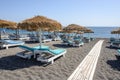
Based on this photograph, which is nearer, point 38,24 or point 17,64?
point 17,64

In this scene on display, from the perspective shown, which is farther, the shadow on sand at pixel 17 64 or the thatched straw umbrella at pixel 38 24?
the thatched straw umbrella at pixel 38 24

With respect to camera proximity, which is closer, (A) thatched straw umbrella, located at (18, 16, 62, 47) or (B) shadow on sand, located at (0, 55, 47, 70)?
(B) shadow on sand, located at (0, 55, 47, 70)

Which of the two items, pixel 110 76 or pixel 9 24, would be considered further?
pixel 9 24

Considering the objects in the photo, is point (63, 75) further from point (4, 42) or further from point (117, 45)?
point (117, 45)

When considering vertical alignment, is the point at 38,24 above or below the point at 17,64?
above

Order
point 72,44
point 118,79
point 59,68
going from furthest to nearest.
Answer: point 72,44, point 59,68, point 118,79

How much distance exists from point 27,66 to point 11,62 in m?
0.94

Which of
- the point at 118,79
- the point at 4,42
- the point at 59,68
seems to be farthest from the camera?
the point at 4,42

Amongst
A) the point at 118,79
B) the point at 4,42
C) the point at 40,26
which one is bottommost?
the point at 118,79

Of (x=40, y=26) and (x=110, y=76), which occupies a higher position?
(x=40, y=26)

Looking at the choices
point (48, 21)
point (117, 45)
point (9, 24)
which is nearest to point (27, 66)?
point (48, 21)

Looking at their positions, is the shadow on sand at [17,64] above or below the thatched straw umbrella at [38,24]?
below

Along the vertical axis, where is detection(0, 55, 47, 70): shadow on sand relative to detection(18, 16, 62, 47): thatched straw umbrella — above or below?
below

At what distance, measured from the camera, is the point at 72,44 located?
1530 centimetres
